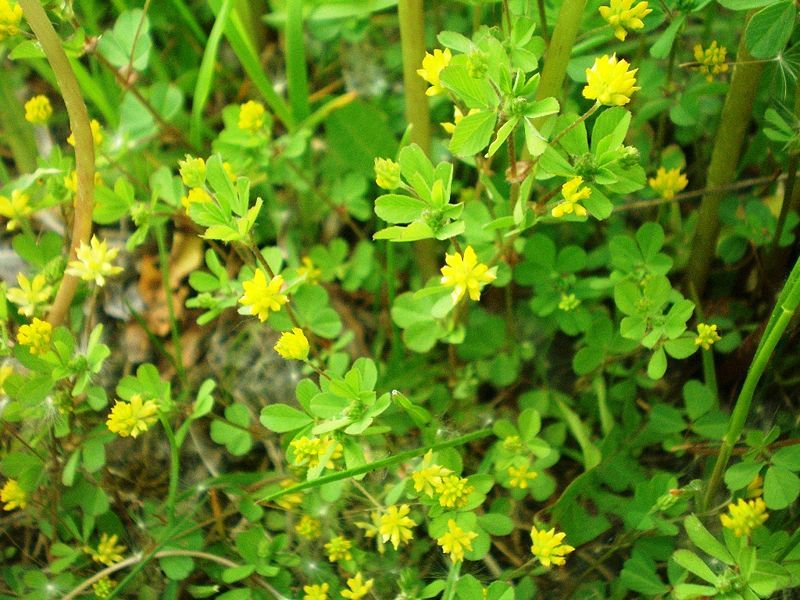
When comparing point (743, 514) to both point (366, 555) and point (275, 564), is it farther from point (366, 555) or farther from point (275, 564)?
point (275, 564)

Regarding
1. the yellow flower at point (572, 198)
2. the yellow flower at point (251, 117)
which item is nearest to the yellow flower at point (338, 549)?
the yellow flower at point (572, 198)

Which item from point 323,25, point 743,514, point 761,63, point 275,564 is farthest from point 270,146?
point 743,514

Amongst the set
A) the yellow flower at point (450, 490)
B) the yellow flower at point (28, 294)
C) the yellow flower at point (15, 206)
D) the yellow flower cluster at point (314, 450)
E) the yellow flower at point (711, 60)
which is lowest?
the yellow flower at point (450, 490)

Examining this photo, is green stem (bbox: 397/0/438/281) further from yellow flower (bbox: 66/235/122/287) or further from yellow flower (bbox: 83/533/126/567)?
yellow flower (bbox: 83/533/126/567)

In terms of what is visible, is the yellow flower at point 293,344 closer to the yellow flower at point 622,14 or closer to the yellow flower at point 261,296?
the yellow flower at point 261,296

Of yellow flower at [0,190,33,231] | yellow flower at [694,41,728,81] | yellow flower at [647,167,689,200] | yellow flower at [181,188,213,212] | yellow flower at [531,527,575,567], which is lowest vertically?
yellow flower at [531,527,575,567]

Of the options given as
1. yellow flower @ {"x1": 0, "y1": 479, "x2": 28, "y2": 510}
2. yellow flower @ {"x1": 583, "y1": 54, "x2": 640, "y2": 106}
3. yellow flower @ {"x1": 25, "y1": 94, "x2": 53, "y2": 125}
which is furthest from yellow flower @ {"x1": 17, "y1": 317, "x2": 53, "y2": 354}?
yellow flower @ {"x1": 583, "y1": 54, "x2": 640, "y2": 106}
